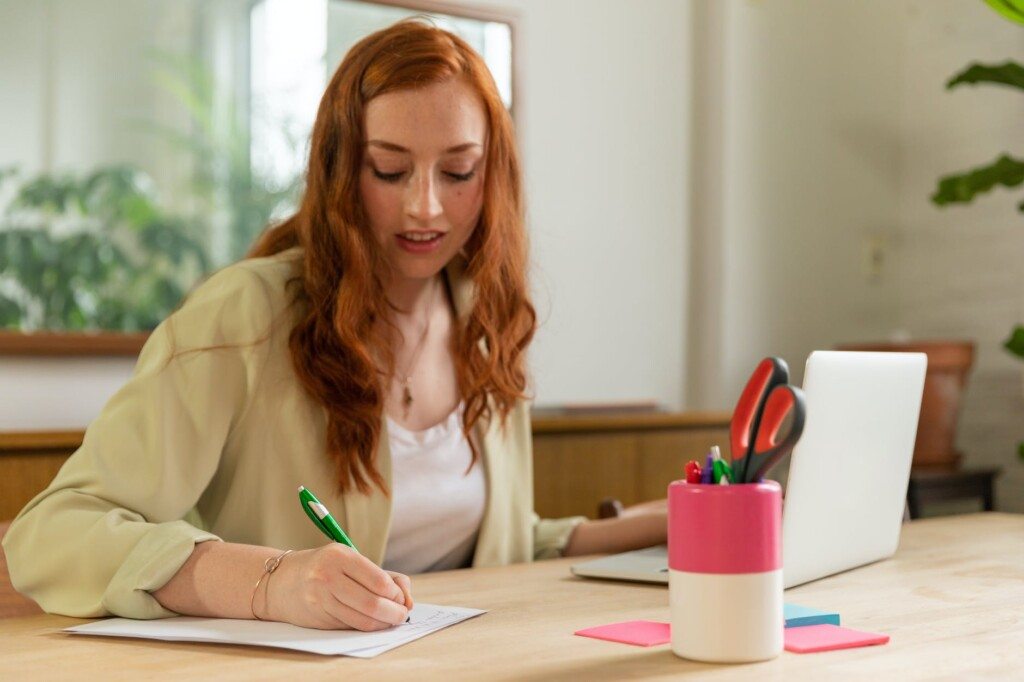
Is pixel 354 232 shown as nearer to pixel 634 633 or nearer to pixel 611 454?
Result: pixel 634 633

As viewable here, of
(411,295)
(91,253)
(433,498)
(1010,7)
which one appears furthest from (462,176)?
(1010,7)

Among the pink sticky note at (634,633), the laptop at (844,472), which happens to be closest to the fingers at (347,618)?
the pink sticky note at (634,633)

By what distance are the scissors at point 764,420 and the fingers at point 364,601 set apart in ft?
1.10

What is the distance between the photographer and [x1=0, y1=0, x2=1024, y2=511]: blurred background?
8.34 ft

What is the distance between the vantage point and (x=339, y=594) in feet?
3.47

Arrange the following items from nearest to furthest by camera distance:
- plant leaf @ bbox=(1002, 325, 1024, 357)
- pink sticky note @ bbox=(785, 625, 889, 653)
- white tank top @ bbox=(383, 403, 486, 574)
→ pink sticky note @ bbox=(785, 625, 889, 653) < white tank top @ bbox=(383, 403, 486, 574) < plant leaf @ bbox=(1002, 325, 1024, 357)

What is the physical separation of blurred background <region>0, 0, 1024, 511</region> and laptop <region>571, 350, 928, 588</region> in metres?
1.37

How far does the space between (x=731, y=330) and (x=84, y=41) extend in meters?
1.95

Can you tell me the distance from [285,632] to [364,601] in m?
0.07

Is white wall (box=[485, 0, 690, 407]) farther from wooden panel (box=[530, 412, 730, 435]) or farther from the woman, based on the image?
the woman

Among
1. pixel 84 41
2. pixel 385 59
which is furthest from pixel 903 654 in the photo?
pixel 84 41

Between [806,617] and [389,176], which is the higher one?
[389,176]

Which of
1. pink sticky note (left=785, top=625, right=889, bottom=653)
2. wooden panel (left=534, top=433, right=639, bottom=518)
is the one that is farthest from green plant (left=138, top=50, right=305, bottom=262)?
Result: pink sticky note (left=785, top=625, right=889, bottom=653)

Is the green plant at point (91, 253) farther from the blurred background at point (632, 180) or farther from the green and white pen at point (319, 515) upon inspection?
the green and white pen at point (319, 515)
